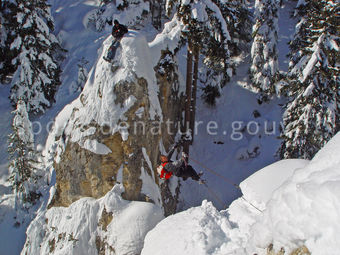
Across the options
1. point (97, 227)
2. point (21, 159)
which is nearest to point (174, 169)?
point (97, 227)

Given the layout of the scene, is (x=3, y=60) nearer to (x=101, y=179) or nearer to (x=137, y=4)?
(x=137, y=4)

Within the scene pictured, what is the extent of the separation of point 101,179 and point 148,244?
14.3 feet

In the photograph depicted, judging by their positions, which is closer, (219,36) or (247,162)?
(219,36)

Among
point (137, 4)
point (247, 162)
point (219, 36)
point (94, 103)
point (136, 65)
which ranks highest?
point (137, 4)

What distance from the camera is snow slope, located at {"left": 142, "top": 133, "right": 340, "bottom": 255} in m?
3.25

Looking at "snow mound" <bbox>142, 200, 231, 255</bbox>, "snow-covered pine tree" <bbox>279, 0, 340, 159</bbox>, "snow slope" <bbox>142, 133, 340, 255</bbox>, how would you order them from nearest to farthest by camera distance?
"snow slope" <bbox>142, 133, 340, 255</bbox> → "snow mound" <bbox>142, 200, 231, 255</bbox> → "snow-covered pine tree" <bbox>279, 0, 340, 159</bbox>

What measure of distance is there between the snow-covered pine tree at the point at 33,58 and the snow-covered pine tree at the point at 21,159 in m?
4.46

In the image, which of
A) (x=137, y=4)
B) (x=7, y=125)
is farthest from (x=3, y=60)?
(x=137, y=4)

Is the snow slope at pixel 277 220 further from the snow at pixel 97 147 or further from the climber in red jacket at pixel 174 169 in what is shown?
the snow at pixel 97 147

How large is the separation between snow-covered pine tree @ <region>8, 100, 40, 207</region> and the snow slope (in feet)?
38.7

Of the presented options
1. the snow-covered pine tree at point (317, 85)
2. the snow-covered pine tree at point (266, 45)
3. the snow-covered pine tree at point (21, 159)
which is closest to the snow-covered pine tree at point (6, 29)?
the snow-covered pine tree at point (21, 159)

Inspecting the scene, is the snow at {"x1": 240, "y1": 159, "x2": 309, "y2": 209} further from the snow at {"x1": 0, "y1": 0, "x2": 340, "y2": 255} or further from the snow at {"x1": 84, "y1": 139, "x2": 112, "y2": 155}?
the snow at {"x1": 84, "y1": 139, "x2": 112, "y2": 155}

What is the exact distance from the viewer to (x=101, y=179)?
422 inches

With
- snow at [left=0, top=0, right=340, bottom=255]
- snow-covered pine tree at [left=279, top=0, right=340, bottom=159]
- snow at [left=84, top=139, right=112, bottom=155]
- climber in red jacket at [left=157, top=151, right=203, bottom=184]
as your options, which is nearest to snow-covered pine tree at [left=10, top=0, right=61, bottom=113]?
snow at [left=0, top=0, right=340, bottom=255]
